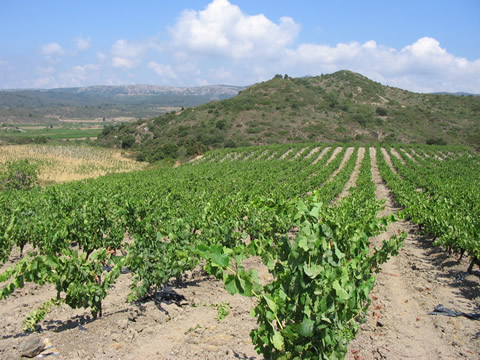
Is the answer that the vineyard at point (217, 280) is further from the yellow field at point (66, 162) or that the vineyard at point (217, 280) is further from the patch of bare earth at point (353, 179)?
the yellow field at point (66, 162)

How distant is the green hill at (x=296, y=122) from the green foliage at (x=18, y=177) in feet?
74.3

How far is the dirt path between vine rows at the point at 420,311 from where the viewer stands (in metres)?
5.96

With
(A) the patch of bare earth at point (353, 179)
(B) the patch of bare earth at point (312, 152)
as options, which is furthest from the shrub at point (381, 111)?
(B) the patch of bare earth at point (312, 152)

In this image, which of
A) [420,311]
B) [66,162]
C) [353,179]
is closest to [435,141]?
[353,179]

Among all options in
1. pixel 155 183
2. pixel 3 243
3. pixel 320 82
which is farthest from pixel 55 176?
pixel 320 82

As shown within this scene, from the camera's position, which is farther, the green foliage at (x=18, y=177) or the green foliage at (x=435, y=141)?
the green foliage at (x=435, y=141)

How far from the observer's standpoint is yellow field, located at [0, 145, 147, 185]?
3297 centimetres

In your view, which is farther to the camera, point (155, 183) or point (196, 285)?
point (155, 183)

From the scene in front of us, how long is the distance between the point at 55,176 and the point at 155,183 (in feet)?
50.7

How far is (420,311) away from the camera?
24.9 feet

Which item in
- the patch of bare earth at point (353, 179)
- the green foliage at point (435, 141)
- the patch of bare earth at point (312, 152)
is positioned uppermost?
the green foliage at point (435, 141)

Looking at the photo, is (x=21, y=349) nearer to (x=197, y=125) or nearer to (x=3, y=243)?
(x=3, y=243)

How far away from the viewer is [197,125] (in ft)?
211

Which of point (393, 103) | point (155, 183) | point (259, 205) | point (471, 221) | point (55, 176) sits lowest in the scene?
point (55, 176)
